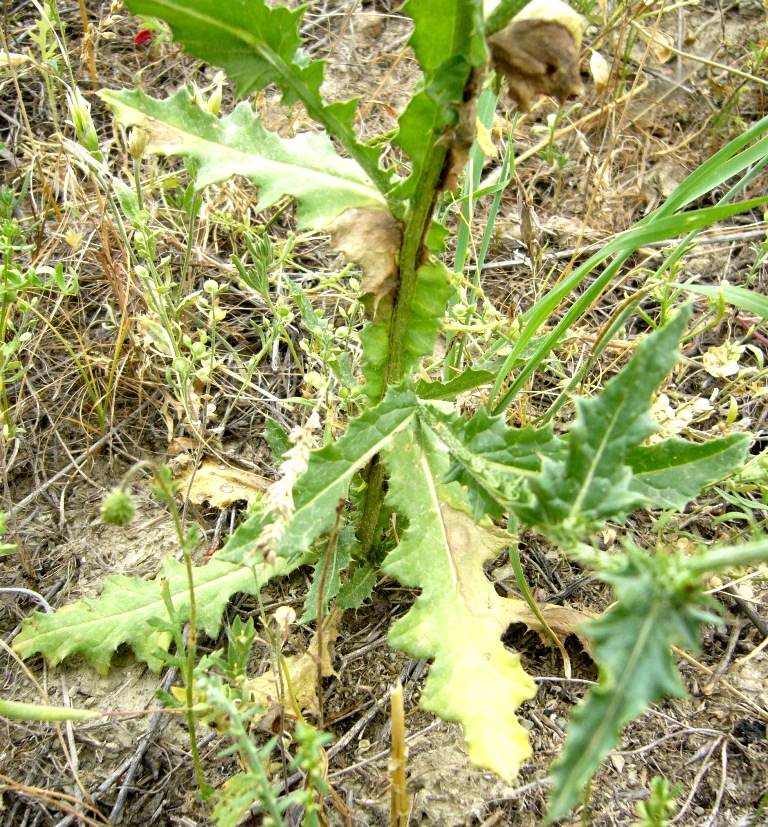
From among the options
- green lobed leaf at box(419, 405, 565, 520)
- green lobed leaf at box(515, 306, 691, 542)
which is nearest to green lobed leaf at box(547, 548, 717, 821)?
green lobed leaf at box(515, 306, 691, 542)

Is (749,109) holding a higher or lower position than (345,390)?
higher

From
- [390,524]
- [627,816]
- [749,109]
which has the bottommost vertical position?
[627,816]

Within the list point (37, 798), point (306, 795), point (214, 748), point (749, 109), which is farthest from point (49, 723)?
point (749, 109)

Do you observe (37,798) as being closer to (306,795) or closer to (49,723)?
(49,723)

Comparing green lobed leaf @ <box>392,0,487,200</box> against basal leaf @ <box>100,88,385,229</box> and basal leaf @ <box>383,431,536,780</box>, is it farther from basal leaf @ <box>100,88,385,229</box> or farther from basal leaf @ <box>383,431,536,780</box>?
basal leaf @ <box>383,431,536,780</box>

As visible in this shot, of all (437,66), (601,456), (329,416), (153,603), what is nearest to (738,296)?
(601,456)

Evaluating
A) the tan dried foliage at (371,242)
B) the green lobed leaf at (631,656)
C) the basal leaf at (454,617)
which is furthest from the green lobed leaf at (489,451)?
the green lobed leaf at (631,656)

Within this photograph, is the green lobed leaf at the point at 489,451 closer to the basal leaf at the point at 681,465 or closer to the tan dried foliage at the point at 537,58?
the basal leaf at the point at 681,465
